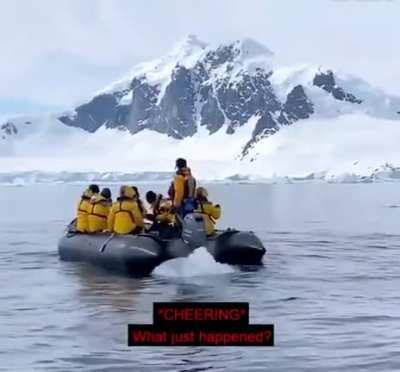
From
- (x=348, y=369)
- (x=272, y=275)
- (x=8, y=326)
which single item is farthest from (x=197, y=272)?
(x=348, y=369)

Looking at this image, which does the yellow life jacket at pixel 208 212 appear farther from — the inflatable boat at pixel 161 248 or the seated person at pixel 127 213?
the seated person at pixel 127 213

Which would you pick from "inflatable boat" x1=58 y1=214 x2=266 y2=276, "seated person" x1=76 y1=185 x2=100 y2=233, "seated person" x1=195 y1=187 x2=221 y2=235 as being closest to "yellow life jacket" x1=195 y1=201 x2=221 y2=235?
"seated person" x1=195 y1=187 x2=221 y2=235

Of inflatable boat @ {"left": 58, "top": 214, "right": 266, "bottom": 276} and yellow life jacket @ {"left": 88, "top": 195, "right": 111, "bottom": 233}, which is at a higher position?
yellow life jacket @ {"left": 88, "top": 195, "right": 111, "bottom": 233}

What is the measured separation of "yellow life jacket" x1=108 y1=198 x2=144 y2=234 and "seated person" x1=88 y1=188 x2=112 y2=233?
1.43 m

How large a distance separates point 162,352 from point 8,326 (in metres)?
3.37

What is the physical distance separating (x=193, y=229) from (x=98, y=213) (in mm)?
3497

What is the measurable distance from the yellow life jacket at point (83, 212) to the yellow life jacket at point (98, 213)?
26 centimetres

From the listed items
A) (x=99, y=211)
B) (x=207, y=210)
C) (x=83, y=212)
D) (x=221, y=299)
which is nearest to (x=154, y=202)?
(x=207, y=210)

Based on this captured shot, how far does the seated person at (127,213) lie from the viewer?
22.2 meters

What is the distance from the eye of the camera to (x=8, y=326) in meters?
14.9

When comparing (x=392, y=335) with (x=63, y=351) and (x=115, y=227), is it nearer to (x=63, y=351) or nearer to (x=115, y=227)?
(x=63, y=351)

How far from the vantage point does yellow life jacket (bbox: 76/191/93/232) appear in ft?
80.2

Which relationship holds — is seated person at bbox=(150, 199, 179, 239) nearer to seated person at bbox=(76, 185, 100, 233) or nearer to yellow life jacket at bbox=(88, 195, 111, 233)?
yellow life jacket at bbox=(88, 195, 111, 233)

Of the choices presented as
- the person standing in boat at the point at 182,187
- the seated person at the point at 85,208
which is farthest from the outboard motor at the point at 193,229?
the seated person at the point at 85,208
